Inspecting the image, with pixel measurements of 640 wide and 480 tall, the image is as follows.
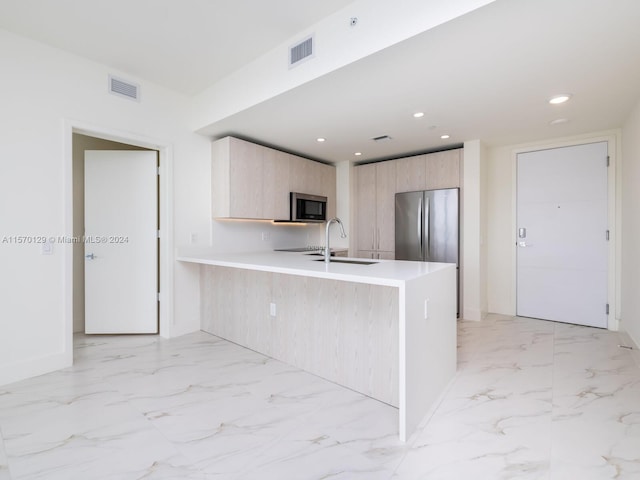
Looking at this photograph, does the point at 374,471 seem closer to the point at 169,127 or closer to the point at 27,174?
the point at 27,174

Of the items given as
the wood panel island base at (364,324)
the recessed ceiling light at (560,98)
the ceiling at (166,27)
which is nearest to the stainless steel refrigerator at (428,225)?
the recessed ceiling light at (560,98)

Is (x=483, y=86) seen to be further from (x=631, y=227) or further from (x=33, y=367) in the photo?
(x=33, y=367)

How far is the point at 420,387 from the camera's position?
187 centimetres

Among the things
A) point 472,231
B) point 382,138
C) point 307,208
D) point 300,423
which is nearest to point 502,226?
point 472,231

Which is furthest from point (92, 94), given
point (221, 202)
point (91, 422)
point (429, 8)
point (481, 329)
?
point (481, 329)

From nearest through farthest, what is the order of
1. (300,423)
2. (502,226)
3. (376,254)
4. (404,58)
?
(300,423) → (404,58) → (502,226) → (376,254)

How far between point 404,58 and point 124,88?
260 centimetres

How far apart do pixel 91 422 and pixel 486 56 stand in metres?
3.30

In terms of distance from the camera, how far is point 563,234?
386 cm

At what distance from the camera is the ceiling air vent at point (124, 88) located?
9.59ft

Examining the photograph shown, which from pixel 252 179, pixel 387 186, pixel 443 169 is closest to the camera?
pixel 252 179

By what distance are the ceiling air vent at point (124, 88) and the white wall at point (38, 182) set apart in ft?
0.19

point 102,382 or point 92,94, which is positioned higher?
point 92,94

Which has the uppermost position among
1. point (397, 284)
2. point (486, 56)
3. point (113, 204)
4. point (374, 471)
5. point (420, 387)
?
point (486, 56)
